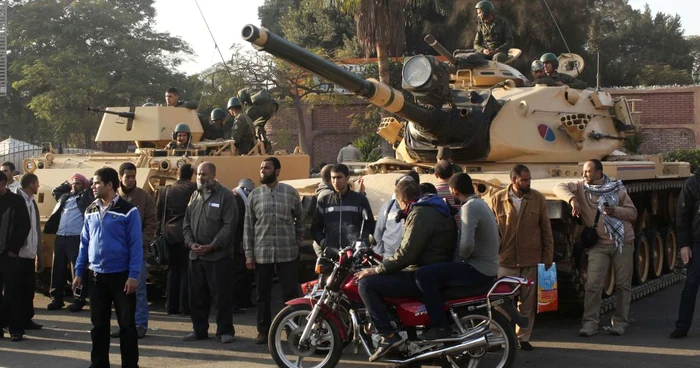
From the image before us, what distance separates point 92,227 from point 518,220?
3.77 m

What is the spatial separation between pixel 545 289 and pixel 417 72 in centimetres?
299

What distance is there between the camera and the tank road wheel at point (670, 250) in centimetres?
1410

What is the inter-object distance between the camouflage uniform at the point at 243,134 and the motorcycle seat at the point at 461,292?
7098 millimetres

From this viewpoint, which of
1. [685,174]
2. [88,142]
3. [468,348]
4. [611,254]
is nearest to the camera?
[468,348]

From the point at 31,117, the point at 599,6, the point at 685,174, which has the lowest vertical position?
the point at 685,174

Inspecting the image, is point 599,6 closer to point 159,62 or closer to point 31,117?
point 159,62

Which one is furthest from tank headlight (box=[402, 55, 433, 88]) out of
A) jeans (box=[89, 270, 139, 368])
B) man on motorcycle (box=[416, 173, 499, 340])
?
jeans (box=[89, 270, 139, 368])

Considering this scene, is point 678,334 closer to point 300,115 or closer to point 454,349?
point 454,349

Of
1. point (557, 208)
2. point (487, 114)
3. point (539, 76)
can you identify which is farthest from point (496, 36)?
point (557, 208)

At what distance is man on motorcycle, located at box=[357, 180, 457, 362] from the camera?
7.36 m

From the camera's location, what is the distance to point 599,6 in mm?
49844

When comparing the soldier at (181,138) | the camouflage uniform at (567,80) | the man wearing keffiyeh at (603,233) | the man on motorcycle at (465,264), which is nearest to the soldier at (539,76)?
the camouflage uniform at (567,80)

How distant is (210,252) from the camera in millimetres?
9320

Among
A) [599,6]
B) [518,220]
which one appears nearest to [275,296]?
[518,220]
